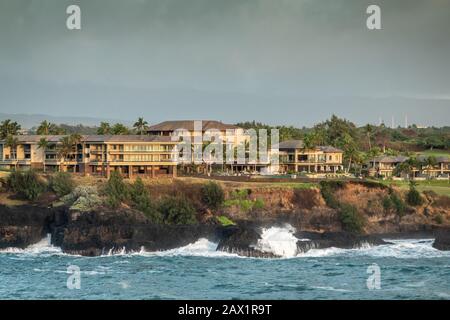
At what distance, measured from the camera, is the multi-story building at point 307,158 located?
105875 millimetres

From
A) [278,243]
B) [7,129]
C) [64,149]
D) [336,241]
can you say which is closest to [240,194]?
[278,243]

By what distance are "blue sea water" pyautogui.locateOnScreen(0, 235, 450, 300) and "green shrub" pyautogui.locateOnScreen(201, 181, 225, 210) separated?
971 centimetres

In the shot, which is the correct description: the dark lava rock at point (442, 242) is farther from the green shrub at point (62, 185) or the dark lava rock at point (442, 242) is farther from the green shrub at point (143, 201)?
the green shrub at point (62, 185)

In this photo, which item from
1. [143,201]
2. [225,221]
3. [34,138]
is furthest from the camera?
[34,138]

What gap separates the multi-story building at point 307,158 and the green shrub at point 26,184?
109 ft

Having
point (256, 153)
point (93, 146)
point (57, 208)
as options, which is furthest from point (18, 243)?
point (256, 153)

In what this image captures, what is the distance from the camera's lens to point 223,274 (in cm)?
5866

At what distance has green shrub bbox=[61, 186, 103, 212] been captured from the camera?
73.6 meters

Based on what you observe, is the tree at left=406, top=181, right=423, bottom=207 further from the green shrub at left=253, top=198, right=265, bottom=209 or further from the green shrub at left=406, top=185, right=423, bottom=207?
the green shrub at left=253, top=198, right=265, bottom=209

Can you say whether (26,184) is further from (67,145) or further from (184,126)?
(184,126)

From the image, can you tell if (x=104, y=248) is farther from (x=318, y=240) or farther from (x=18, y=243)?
(x=318, y=240)

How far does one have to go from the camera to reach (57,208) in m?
75.3

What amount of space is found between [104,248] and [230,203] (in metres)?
16.0

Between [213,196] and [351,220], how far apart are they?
1245cm
